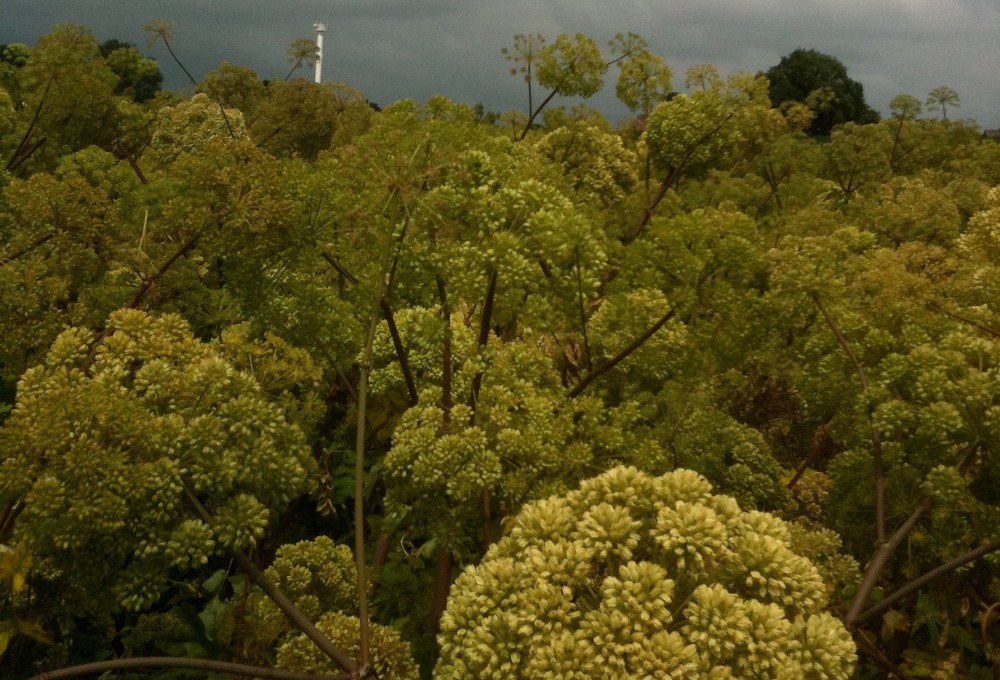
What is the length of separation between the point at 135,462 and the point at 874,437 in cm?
365

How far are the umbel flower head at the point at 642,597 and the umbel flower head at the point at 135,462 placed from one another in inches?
39.8

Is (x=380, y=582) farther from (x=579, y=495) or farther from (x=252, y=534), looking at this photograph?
(x=579, y=495)

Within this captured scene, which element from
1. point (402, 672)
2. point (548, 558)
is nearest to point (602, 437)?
point (548, 558)

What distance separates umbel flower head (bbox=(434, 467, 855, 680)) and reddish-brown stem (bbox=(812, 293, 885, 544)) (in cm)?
133

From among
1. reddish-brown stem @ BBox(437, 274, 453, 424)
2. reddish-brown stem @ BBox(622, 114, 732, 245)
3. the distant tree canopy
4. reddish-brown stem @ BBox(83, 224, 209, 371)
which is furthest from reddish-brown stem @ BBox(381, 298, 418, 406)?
the distant tree canopy

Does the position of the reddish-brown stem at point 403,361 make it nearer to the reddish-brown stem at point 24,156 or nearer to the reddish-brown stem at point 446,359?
the reddish-brown stem at point 446,359

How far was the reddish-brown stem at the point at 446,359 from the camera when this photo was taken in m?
4.04

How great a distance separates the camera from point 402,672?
10.6ft

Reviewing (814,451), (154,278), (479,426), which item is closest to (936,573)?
(814,451)

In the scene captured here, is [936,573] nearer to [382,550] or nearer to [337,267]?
[382,550]

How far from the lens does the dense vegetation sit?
2773mm

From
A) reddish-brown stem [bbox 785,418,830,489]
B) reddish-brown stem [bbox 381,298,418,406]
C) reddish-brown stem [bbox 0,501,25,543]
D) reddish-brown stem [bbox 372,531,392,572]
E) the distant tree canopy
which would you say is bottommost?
reddish-brown stem [bbox 372,531,392,572]

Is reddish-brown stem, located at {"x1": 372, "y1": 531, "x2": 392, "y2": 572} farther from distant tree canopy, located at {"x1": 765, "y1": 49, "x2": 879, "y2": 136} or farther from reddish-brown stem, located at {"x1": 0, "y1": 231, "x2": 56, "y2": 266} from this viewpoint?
distant tree canopy, located at {"x1": 765, "y1": 49, "x2": 879, "y2": 136}

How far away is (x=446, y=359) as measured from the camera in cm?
412
